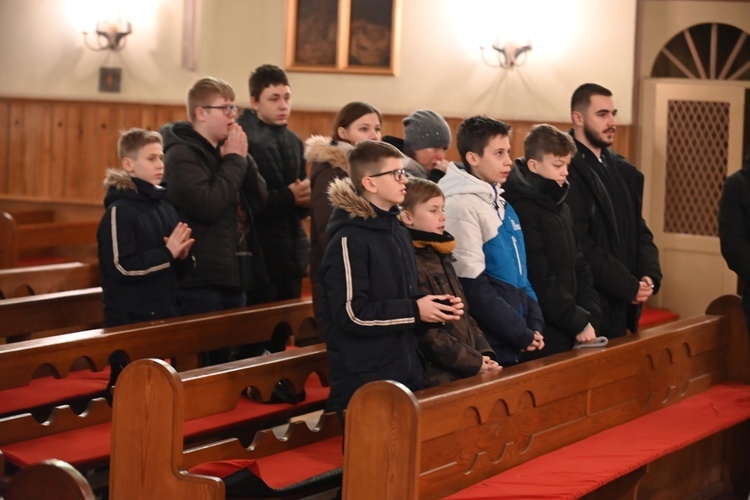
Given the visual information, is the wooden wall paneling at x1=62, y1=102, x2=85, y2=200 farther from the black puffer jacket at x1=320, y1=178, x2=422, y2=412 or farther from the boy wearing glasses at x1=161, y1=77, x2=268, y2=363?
the black puffer jacket at x1=320, y1=178, x2=422, y2=412

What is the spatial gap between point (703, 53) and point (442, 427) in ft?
21.7

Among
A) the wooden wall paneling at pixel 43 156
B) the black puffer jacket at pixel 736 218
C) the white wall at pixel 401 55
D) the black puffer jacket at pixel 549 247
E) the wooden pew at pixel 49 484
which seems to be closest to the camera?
the wooden pew at pixel 49 484

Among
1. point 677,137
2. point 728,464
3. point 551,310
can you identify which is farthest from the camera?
point 677,137

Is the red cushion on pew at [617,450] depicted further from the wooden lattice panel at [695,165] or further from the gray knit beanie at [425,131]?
the wooden lattice panel at [695,165]

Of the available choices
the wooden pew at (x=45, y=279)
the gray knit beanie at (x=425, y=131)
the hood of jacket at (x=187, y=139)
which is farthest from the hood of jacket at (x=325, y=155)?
the wooden pew at (x=45, y=279)

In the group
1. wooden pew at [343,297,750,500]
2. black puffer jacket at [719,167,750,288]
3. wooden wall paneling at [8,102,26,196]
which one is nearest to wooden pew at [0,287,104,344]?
wooden pew at [343,297,750,500]

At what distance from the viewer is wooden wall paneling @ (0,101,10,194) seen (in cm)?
1070

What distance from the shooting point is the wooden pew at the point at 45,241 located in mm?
7543

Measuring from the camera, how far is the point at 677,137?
30.1 feet

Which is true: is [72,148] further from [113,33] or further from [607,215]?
[607,215]

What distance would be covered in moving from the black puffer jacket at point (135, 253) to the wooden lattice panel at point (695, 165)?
5.43 meters

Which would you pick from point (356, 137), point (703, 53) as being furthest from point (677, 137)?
point (356, 137)

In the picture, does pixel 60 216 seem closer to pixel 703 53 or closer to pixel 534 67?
pixel 534 67

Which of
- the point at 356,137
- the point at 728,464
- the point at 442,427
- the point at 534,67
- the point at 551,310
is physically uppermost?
the point at 534,67
